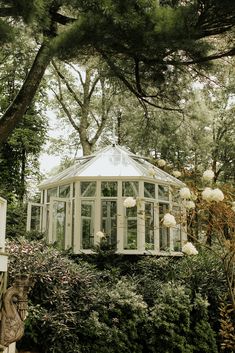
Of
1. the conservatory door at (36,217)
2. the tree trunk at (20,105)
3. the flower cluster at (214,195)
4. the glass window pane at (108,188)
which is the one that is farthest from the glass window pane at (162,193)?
the flower cluster at (214,195)

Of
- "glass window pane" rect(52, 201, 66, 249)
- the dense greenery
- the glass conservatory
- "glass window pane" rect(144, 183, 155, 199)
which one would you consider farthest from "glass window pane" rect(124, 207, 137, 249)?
the dense greenery

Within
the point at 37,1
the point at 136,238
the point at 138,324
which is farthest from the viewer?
the point at 136,238

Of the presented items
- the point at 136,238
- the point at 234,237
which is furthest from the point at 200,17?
the point at 136,238

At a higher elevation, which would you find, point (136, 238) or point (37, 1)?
point (37, 1)

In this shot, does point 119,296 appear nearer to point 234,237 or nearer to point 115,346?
Answer: point 115,346

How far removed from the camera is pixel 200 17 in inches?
223

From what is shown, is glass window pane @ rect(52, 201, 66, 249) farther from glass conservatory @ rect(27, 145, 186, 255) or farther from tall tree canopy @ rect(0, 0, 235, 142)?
tall tree canopy @ rect(0, 0, 235, 142)

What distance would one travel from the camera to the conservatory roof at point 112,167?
11.2m

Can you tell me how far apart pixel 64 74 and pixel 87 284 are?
40.9 ft

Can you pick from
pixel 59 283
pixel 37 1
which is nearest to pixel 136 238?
pixel 59 283

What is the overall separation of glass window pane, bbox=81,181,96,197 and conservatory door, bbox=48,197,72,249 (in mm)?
550

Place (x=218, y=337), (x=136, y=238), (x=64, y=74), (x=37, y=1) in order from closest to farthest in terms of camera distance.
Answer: (x=37, y=1), (x=218, y=337), (x=136, y=238), (x=64, y=74)

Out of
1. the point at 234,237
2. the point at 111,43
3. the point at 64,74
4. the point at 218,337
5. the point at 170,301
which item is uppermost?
the point at 64,74

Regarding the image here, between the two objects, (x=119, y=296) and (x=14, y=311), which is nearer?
(x=14, y=311)
